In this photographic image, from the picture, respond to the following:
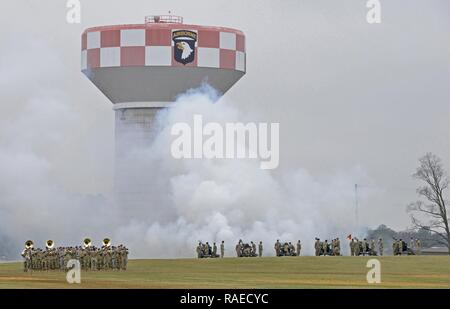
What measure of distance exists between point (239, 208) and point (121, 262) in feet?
Answer: 88.6

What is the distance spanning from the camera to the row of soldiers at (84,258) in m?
92.7

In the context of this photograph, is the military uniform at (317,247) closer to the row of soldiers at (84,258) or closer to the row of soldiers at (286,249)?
the row of soldiers at (286,249)

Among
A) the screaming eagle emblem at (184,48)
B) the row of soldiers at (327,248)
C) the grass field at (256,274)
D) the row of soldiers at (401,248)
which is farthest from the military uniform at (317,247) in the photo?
the screaming eagle emblem at (184,48)

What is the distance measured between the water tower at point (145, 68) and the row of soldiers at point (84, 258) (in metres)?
28.2

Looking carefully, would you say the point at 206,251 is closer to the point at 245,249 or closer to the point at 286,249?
the point at 245,249

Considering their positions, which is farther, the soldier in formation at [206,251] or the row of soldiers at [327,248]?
the soldier in formation at [206,251]

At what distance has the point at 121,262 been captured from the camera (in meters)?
92.8

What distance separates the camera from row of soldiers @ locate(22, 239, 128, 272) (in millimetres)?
92688

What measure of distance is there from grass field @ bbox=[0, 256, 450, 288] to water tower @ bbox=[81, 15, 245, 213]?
18545mm

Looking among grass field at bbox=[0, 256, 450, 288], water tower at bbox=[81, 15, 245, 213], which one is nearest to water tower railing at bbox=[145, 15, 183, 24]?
water tower at bbox=[81, 15, 245, 213]

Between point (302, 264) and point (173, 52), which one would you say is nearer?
point (302, 264)

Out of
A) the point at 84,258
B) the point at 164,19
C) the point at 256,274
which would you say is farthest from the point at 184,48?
the point at 256,274
